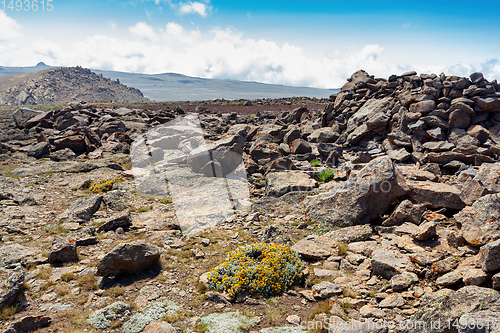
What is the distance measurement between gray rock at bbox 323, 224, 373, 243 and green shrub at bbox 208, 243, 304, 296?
199 centimetres

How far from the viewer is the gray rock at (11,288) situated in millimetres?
6543

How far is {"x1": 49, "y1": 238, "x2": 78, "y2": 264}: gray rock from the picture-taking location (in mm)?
8680

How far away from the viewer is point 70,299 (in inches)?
281

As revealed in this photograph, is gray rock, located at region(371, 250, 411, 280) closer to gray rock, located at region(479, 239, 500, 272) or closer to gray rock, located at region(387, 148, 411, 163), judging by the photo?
gray rock, located at region(479, 239, 500, 272)

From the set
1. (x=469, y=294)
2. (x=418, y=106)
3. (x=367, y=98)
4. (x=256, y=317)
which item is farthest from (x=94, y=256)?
(x=367, y=98)

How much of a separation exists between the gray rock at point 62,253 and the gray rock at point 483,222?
36.9ft

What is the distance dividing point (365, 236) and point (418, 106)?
12.5 m

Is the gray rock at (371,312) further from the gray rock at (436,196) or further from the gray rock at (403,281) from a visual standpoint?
the gray rock at (436,196)

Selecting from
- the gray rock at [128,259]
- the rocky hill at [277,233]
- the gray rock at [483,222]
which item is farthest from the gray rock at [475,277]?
the gray rock at [128,259]

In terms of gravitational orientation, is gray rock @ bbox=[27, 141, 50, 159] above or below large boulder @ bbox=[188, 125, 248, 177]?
below

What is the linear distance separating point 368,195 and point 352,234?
62.8 inches

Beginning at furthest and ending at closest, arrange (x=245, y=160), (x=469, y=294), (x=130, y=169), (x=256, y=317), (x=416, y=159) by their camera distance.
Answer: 1. (x=130, y=169)
2. (x=245, y=160)
3. (x=416, y=159)
4. (x=256, y=317)
5. (x=469, y=294)

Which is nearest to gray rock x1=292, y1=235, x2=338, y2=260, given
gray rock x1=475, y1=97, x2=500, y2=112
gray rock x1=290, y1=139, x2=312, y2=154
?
gray rock x1=290, y1=139, x2=312, y2=154

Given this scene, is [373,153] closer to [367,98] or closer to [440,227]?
[367,98]
